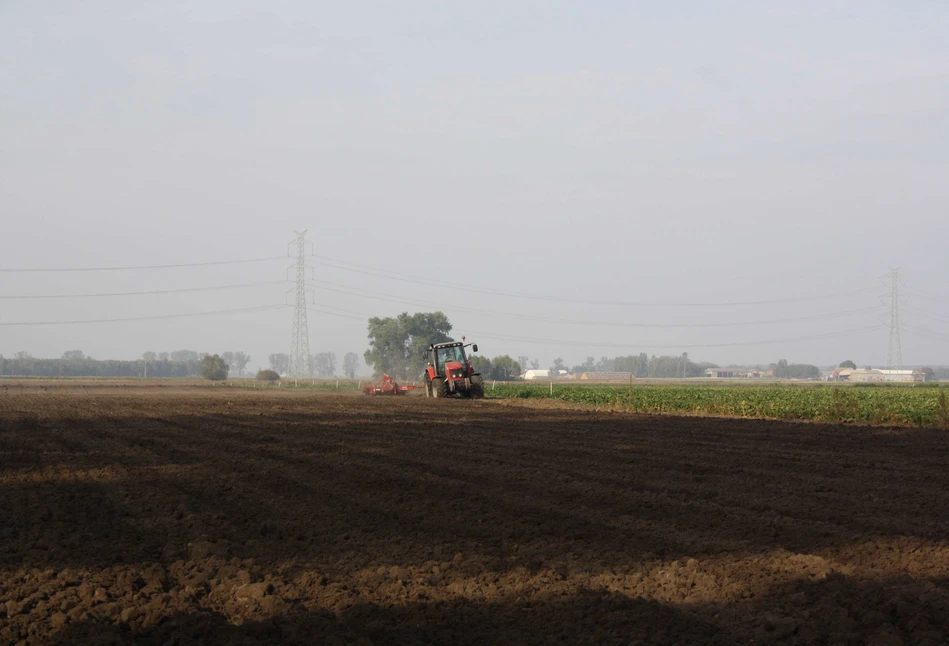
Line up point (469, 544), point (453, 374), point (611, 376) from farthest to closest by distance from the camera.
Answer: point (611, 376) < point (453, 374) < point (469, 544)

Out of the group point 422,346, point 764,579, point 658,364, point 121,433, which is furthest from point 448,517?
point 658,364

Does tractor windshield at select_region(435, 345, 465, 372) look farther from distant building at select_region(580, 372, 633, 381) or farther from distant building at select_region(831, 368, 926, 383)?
distant building at select_region(831, 368, 926, 383)

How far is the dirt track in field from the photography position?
550cm

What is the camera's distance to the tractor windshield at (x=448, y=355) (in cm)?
3622

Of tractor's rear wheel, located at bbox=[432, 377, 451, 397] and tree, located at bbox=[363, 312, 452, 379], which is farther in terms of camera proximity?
tree, located at bbox=[363, 312, 452, 379]

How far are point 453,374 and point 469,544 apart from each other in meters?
27.8

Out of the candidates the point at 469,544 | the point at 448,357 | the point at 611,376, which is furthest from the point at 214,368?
the point at 469,544

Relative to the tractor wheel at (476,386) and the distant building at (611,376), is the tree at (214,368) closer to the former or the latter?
the distant building at (611,376)

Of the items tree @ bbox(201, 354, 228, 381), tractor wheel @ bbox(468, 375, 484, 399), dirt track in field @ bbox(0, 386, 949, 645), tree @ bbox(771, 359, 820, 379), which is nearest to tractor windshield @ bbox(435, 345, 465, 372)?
tractor wheel @ bbox(468, 375, 484, 399)

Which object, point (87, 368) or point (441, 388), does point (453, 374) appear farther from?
point (87, 368)

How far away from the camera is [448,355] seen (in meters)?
36.5

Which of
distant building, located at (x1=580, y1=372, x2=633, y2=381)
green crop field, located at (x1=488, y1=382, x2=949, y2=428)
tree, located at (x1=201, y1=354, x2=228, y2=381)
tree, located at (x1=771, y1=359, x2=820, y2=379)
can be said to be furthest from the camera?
tree, located at (x1=771, y1=359, x2=820, y2=379)

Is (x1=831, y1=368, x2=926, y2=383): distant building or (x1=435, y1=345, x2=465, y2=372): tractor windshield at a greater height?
(x1=435, y1=345, x2=465, y2=372): tractor windshield

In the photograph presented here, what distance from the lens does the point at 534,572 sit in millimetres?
6789
